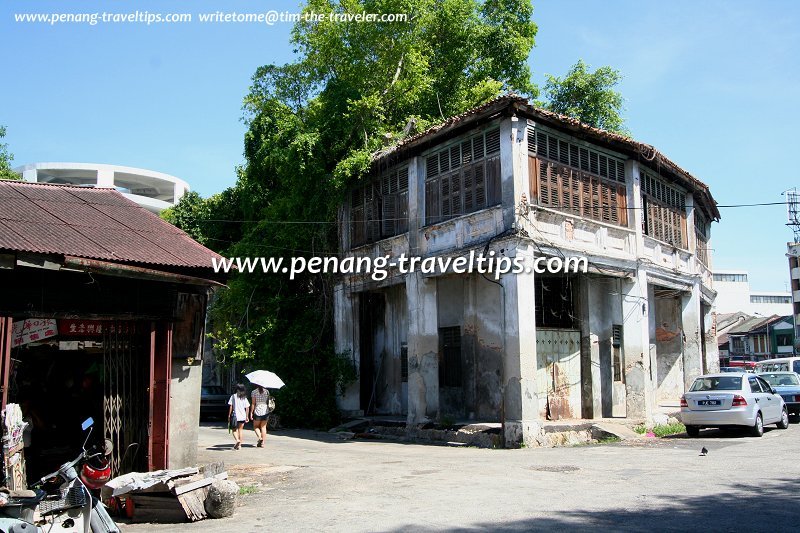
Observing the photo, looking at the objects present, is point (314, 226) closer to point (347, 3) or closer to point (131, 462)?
point (347, 3)

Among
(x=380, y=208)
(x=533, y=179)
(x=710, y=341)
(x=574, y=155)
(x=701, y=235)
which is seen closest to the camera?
(x=533, y=179)

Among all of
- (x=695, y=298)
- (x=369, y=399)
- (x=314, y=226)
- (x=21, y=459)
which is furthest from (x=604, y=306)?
(x=21, y=459)

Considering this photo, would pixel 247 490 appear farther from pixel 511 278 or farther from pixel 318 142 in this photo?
pixel 318 142

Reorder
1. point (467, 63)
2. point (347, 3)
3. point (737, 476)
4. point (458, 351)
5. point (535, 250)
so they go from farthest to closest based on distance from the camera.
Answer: point (467, 63) < point (347, 3) < point (458, 351) < point (535, 250) < point (737, 476)

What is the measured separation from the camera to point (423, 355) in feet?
60.0

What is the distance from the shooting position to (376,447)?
16469 mm

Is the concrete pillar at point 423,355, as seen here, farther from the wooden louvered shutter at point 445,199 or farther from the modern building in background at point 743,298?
the modern building in background at point 743,298

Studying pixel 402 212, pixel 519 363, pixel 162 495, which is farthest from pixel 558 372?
pixel 162 495

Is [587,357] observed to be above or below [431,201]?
below

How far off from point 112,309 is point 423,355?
995 cm

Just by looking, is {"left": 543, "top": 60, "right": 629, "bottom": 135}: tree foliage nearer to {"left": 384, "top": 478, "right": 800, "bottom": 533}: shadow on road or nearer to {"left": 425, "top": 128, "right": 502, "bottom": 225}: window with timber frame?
{"left": 425, "top": 128, "right": 502, "bottom": 225}: window with timber frame

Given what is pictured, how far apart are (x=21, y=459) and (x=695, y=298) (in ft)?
70.1

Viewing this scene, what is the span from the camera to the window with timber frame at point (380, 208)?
19734 mm

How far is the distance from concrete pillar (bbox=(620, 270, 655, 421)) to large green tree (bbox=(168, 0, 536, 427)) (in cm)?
805
